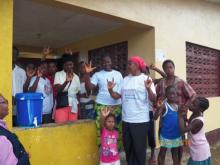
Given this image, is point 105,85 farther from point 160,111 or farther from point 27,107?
point 27,107

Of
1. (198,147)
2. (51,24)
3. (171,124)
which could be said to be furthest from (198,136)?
(51,24)

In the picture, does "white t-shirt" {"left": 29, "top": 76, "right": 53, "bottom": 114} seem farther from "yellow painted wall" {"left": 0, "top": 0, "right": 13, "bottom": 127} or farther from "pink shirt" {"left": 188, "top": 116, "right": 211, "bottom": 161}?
"pink shirt" {"left": 188, "top": 116, "right": 211, "bottom": 161}

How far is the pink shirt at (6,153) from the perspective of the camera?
9.50 feet

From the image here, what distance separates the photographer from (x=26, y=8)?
18.9 ft

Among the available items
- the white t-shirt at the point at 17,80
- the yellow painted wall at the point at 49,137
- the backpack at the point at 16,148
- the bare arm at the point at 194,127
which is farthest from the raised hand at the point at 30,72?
the bare arm at the point at 194,127

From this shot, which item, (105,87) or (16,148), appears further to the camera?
(105,87)

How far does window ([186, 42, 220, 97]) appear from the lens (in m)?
7.65

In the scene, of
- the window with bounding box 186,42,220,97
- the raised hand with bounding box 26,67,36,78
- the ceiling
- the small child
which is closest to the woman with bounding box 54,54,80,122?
the raised hand with bounding box 26,67,36,78

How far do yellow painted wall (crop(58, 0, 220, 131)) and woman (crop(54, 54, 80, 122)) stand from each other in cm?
101

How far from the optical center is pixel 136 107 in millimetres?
4520

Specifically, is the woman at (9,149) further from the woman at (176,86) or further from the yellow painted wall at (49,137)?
the woman at (176,86)

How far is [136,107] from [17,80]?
163 cm

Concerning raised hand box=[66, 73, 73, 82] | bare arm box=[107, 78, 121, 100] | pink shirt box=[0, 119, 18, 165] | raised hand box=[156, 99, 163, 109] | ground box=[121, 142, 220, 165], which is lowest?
ground box=[121, 142, 220, 165]

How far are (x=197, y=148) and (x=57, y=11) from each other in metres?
3.37
